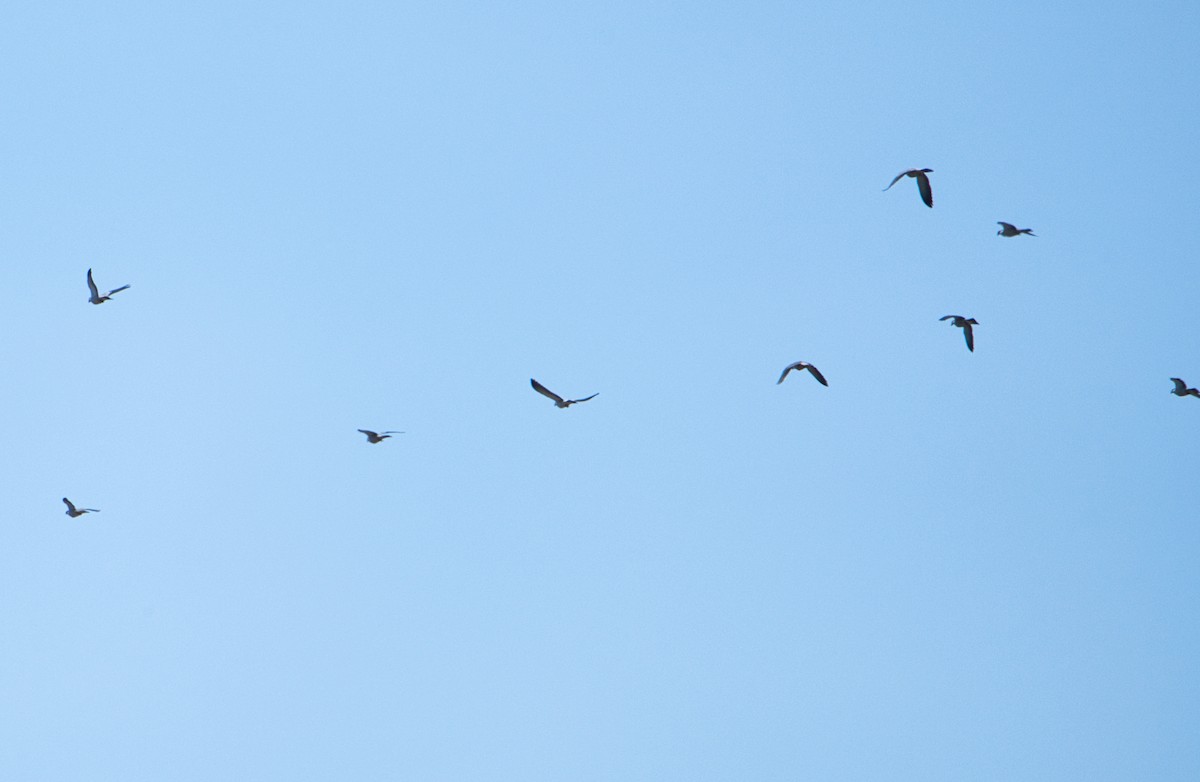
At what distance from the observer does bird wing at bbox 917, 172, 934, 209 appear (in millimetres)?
75938

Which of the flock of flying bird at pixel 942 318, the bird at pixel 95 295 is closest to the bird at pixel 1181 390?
the flock of flying bird at pixel 942 318

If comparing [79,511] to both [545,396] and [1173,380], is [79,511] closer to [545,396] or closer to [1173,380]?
[545,396]

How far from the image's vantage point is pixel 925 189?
251 feet

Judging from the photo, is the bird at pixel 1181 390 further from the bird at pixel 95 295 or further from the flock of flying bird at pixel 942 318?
the bird at pixel 95 295

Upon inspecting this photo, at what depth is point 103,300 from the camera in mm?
86500

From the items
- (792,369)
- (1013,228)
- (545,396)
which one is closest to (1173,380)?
(1013,228)

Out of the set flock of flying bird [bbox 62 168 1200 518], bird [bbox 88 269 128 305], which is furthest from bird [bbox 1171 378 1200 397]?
bird [bbox 88 269 128 305]

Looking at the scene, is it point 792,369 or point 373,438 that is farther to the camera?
point 373,438

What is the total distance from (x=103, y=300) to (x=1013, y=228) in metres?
34.5

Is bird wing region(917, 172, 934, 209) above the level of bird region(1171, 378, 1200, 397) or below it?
above

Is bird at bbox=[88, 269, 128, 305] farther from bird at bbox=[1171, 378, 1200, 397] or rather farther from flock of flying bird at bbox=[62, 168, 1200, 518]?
bird at bbox=[1171, 378, 1200, 397]

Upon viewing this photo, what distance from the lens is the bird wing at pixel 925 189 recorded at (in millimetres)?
75938

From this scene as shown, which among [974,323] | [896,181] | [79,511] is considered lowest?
[79,511]

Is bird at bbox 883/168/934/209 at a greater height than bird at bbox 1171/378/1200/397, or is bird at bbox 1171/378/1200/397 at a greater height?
bird at bbox 883/168/934/209
